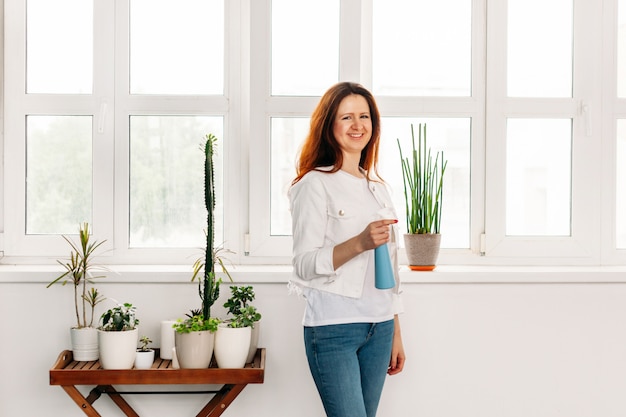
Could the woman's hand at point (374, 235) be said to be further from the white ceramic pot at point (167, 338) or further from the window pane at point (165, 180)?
the window pane at point (165, 180)

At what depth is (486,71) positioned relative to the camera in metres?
2.76

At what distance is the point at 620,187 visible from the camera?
2.80 meters

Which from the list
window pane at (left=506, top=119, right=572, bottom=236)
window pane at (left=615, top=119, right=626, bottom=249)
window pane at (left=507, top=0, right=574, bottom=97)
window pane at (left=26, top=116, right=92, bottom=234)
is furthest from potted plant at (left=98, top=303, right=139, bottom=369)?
window pane at (left=615, top=119, right=626, bottom=249)

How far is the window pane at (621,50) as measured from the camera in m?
2.79

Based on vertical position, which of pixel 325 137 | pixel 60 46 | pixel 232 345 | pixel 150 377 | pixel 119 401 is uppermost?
pixel 60 46

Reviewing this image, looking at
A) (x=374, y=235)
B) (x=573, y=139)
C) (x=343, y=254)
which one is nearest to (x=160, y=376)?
(x=343, y=254)

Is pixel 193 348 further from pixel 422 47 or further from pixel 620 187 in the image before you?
pixel 620 187

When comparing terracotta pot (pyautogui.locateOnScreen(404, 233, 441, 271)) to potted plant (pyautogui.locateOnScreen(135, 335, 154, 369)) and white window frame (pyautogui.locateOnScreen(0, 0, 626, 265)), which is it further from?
potted plant (pyautogui.locateOnScreen(135, 335, 154, 369))

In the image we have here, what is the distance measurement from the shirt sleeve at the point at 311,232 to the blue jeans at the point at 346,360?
0.16 metres

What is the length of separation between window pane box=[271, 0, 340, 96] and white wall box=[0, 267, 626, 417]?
78 cm

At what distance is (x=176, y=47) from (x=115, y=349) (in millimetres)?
1180

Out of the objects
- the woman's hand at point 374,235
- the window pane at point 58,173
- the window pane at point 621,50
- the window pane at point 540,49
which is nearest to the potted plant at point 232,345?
the woman's hand at point 374,235

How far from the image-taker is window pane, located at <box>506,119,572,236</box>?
2.77 meters

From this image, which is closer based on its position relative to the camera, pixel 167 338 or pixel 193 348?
pixel 193 348
